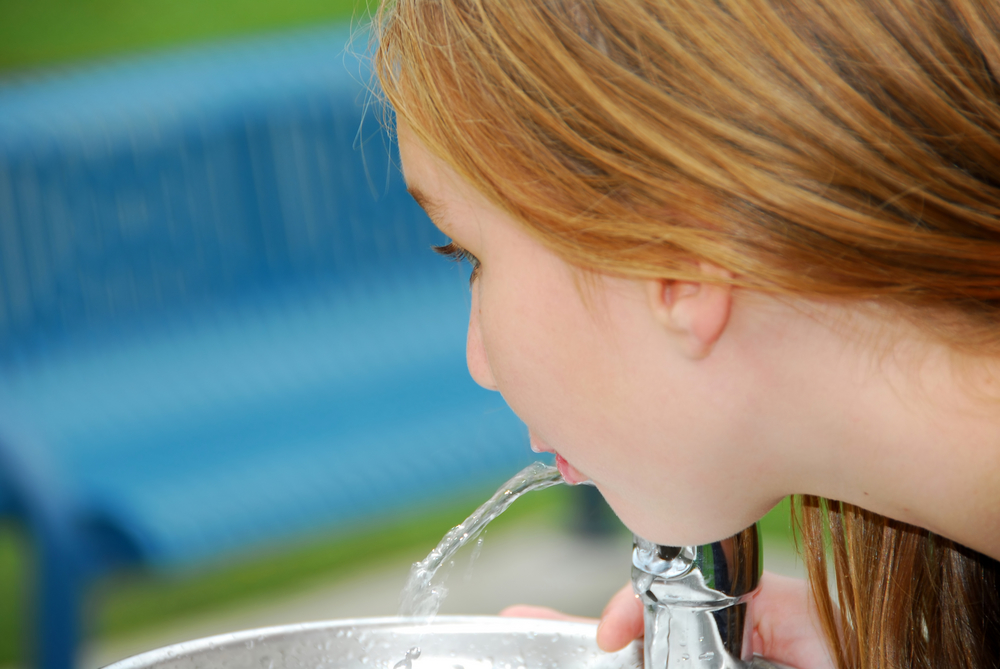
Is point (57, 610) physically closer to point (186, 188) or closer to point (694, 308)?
point (186, 188)

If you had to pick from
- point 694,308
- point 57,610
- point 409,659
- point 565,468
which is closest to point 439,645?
point 409,659

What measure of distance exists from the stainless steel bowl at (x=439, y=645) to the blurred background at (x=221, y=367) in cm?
60

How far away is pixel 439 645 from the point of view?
0.66 m

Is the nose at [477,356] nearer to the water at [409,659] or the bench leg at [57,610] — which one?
the water at [409,659]

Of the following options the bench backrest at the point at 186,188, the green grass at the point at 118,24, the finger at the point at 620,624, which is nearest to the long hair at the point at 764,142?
the finger at the point at 620,624

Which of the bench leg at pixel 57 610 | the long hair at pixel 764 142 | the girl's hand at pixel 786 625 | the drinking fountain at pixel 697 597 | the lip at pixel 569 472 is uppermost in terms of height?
the long hair at pixel 764 142

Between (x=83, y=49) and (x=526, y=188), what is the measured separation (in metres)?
1.86

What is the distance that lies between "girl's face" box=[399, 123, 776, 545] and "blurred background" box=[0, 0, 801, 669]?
78 cm

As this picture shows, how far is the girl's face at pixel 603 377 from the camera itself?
0.49 metres

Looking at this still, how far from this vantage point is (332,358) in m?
1.66

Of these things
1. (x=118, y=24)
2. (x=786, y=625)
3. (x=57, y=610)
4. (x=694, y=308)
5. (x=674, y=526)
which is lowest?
(x=57, y=610)

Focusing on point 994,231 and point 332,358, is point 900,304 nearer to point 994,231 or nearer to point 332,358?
point 994,231

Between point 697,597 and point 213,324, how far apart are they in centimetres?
127

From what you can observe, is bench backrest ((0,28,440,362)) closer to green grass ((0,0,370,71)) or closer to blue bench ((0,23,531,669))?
blue bench ((0,23,531,669))
